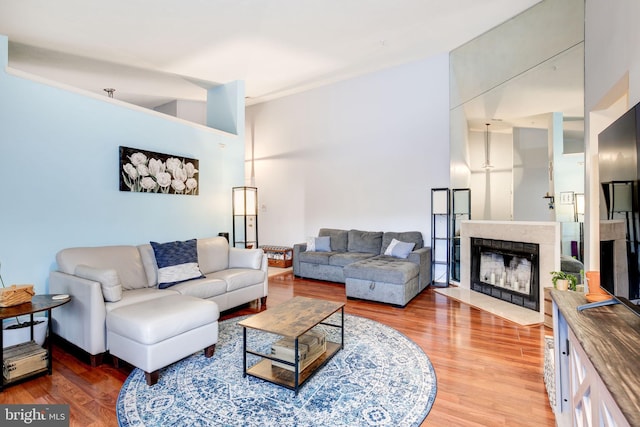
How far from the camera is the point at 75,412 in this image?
1896mm

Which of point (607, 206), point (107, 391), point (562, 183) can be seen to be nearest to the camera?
point (607, 206)

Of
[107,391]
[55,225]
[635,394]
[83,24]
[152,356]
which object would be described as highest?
[83,24]

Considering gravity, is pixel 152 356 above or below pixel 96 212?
below

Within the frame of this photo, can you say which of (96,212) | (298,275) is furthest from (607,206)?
(298,275)

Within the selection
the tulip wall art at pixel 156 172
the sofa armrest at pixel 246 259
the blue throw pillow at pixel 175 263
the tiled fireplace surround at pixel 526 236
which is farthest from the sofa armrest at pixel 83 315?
the tiled fireplace surround at pixel 526 236

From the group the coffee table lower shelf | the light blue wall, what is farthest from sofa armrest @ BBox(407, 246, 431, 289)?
the light blue wall

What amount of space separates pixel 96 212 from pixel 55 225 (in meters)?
0.37

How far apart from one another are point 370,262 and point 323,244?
4.56ft

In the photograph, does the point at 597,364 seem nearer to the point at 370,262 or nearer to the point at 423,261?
the point at 370,262

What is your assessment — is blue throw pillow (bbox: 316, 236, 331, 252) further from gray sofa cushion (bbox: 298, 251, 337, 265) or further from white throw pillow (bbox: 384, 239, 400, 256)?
white throw pillow (bbox: 384, 239, 400, 256)

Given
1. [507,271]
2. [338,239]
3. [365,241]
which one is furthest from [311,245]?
[507,271]

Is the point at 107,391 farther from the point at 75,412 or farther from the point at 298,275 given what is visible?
the point at 298,275

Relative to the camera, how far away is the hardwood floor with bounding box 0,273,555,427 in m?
1.88

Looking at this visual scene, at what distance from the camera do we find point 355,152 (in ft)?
19.5
